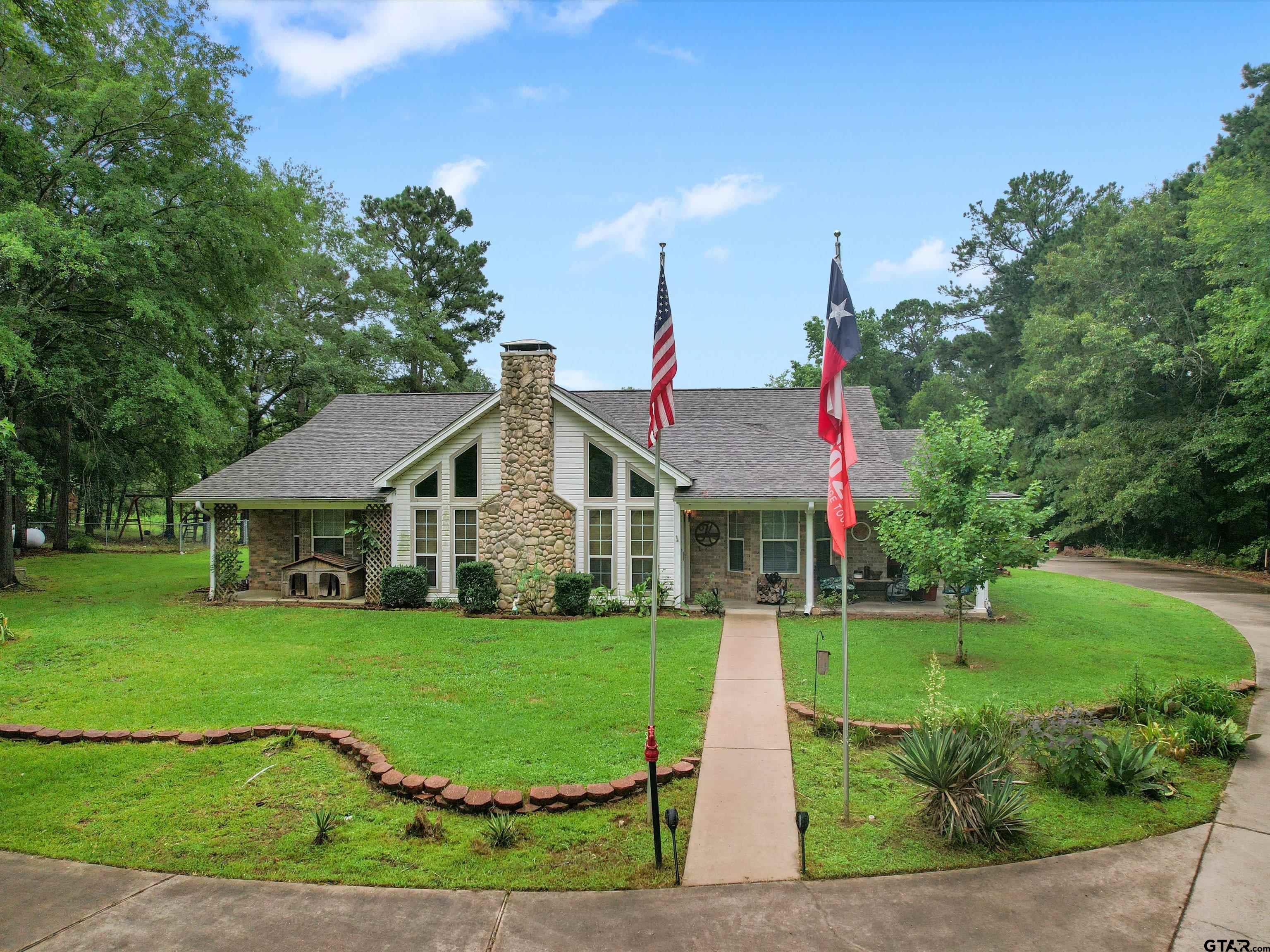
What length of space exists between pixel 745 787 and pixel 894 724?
231 cm

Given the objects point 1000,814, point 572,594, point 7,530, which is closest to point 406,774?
point 1000,814

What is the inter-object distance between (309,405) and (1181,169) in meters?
44.8

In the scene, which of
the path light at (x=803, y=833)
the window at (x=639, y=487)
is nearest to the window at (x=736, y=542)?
the window at (x=639, y=487)

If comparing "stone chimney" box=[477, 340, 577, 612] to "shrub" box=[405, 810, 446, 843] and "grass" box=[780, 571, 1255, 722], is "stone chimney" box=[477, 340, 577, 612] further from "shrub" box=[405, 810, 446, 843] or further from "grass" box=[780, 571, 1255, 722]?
"shrub" box=[405, 810, 446, 843]

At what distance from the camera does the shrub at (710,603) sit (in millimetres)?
15062

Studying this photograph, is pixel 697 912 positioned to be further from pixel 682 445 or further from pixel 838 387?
pixel 682 445

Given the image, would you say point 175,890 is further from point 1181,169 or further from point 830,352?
point 1181,169

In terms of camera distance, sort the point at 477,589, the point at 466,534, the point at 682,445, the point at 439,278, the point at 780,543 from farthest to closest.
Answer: the point at 439,278
the point at 682,445
the point at 780,543
the point at 466,534
the point at 477,589

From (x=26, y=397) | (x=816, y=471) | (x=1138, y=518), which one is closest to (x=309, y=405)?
(x=26, y=397)

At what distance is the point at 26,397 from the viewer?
61.1 ft

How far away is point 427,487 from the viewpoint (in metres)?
16.4

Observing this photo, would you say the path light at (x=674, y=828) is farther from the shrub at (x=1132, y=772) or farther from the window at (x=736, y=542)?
the window at (x=736, y=542)

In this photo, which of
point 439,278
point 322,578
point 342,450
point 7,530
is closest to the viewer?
point 322,578

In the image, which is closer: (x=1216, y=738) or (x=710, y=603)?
(x=1216, y=738)
